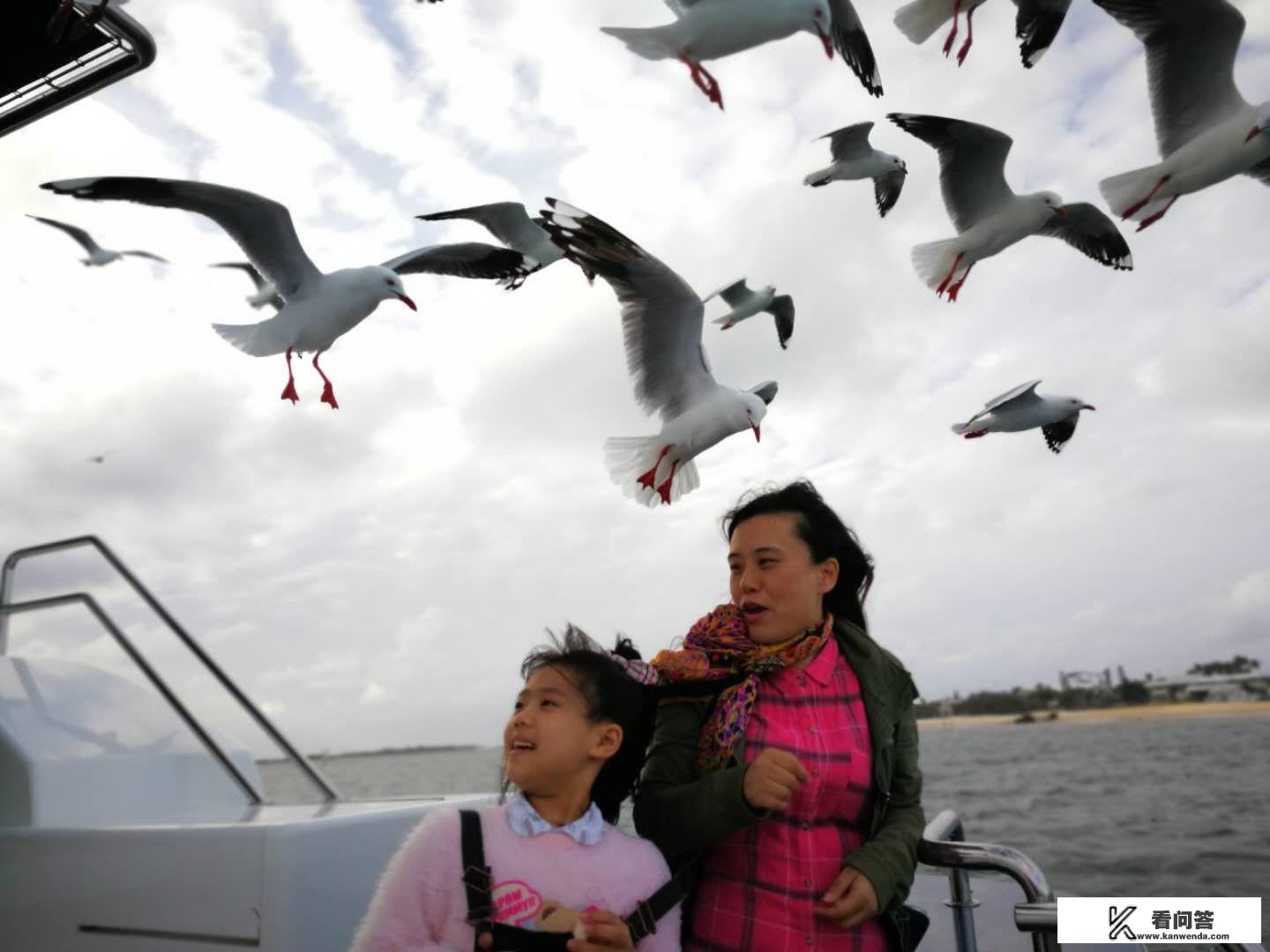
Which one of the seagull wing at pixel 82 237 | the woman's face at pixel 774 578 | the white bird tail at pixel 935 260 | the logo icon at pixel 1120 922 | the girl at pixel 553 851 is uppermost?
the seagull wing at pixel 82 237

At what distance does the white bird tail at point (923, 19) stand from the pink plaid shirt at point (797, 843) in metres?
0.92

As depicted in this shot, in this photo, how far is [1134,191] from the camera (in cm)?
153

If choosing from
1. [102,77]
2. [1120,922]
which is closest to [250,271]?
[102,77]

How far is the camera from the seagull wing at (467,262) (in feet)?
6.05

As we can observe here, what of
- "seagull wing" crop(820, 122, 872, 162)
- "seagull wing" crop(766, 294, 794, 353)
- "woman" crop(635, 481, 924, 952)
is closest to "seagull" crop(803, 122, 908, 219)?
"seagull wing" crop(820, 122, 872, 162)

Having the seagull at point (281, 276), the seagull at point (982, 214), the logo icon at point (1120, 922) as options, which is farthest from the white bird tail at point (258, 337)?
the logo icon at point (1120, 922)

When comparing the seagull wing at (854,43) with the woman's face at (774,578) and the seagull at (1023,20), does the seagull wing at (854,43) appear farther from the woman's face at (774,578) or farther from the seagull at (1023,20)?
the woman's face at (774,578)

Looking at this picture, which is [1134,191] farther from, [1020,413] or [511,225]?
[511,225]

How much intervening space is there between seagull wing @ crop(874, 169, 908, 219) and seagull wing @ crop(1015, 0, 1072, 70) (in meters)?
0.83

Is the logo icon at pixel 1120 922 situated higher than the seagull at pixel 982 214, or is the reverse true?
the seagull at pixel 982 214

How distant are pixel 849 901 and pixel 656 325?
3.51ft

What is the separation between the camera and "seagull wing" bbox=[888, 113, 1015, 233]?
2117mm

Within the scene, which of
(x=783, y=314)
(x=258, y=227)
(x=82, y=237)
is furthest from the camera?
(x=82, y=237)

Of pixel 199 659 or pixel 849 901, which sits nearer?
pixel 849 901
